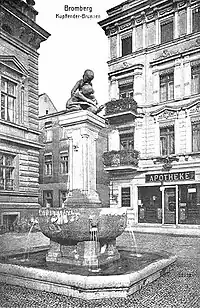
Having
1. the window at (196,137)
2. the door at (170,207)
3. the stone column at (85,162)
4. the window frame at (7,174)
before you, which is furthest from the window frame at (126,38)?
the stone column at (85,162)

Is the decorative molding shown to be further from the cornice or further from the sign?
the sign

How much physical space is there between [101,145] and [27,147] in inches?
79.0

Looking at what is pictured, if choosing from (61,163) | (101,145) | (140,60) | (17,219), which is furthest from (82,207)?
(140,60)

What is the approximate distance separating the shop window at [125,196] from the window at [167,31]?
4.50 meters

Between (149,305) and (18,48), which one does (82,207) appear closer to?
(149,305)

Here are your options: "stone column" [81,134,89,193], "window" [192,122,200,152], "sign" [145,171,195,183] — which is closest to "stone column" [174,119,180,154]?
"window" [192,122,200,152]

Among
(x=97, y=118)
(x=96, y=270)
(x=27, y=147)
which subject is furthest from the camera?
(x=27, y=147)

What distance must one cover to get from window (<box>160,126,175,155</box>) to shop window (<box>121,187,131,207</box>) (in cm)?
148

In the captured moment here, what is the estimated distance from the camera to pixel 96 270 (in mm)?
4094

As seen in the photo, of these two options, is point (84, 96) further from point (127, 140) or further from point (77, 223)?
point (127, 140)

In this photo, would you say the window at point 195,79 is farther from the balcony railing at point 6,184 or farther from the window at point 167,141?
the balcony railing at point 6,184

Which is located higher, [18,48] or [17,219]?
[18,48]

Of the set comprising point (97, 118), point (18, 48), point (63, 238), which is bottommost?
point (63, 238)

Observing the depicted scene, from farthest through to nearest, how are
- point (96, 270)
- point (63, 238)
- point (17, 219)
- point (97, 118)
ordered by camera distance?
point (17, 219)
point (97, 118)
point (63, 238)
point (96, 270)
